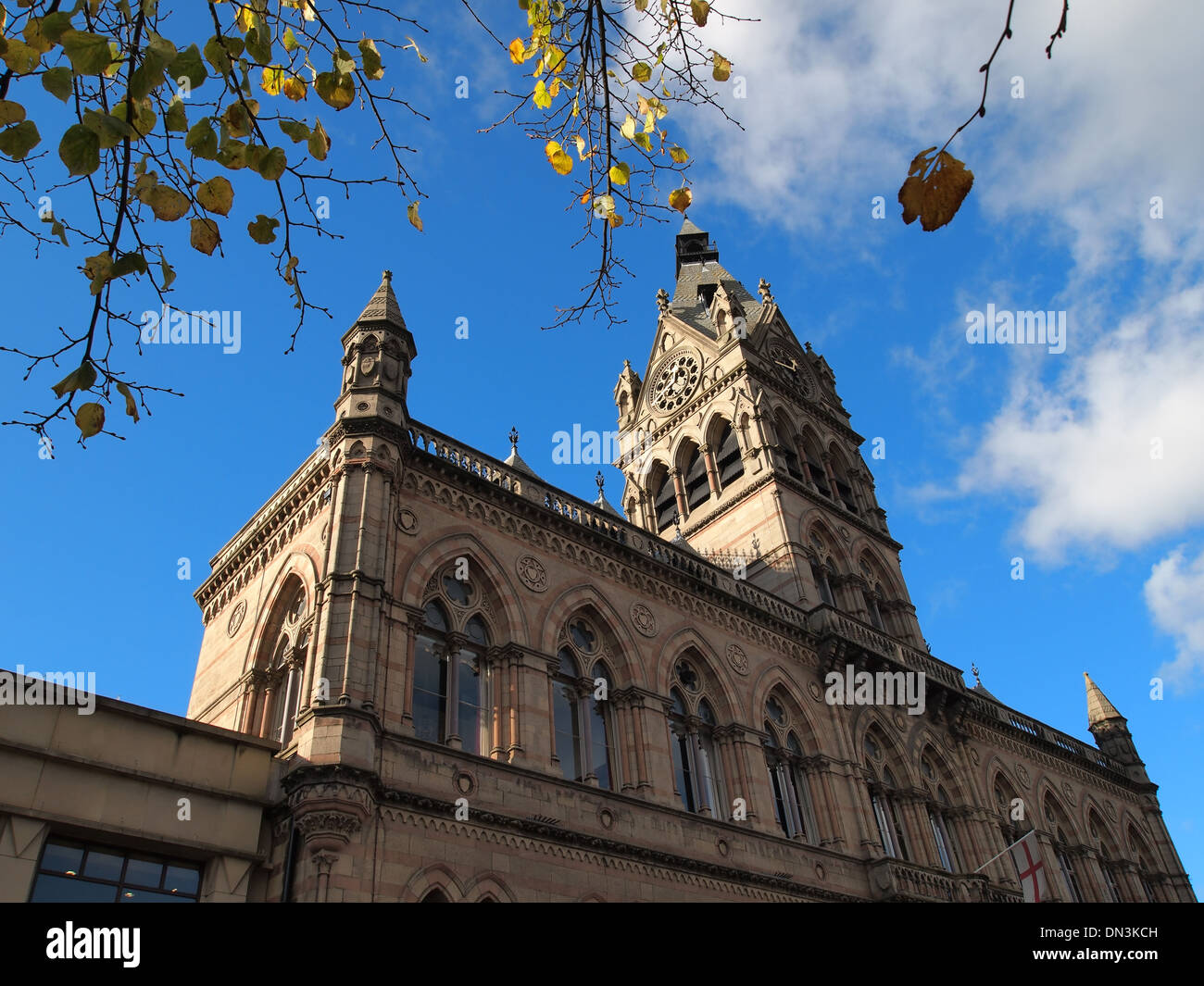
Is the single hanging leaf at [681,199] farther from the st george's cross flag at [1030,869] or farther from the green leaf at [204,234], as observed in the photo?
the st george's cross flag at [1030,869]

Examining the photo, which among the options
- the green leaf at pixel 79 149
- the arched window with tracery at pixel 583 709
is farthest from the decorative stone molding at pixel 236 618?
the green leaf at pixel 79 149

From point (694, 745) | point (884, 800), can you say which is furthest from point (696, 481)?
point (694, 745)

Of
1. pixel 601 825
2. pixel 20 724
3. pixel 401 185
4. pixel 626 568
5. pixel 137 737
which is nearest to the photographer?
pixel 401 185

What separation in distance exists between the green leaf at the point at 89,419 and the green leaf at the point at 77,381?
32 cm

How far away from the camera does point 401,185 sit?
551cm

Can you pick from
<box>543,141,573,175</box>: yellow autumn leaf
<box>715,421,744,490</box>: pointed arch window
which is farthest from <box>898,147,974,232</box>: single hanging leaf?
<box>715,421,744,490</box>: pointed arch window

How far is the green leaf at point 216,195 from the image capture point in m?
4.89

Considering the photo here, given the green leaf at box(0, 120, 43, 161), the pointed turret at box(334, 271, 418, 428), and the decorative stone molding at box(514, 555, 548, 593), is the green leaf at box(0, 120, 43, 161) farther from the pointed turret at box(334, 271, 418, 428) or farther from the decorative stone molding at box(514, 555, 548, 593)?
the decorative stone molding at box(514, 555, 548, 593)

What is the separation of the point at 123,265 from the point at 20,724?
919 centimetres

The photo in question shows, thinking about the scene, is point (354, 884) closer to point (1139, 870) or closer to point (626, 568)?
point (626, 568)

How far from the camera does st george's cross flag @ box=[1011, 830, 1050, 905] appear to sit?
20562mm

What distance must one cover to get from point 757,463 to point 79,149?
976 inches

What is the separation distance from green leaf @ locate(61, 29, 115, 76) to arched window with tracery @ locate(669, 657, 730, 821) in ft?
51.0
